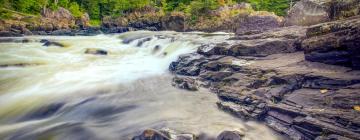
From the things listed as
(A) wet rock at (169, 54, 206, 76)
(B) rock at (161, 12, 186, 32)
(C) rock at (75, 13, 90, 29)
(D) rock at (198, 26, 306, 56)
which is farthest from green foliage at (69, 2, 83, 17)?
(D) rock at (198, 26, 306, 56)

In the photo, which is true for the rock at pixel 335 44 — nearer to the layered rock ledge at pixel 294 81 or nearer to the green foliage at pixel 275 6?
the layered rock ledge at pixel 294 81

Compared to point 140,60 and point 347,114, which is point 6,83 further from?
point 347,114

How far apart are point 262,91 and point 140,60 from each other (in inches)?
431

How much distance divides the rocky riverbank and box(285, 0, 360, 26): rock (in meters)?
1.41

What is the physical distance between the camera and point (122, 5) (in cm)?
5269

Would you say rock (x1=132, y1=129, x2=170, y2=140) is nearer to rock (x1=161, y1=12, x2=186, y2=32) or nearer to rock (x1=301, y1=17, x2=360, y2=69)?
rock (x1=301, y1=17, x2=360, y2=69)

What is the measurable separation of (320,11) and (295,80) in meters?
9.18

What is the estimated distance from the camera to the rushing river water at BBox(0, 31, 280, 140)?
8.66m

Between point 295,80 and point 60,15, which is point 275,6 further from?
point 295,80

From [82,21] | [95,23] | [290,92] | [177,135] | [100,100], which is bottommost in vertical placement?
[100,100]

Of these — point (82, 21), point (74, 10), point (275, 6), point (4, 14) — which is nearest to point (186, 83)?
point (275, 6)

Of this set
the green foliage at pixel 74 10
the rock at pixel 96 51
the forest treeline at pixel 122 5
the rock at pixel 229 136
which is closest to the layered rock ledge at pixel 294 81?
the rock at pixel 229 136

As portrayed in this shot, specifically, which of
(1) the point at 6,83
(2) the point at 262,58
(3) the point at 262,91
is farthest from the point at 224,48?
(1) the point at 6,83

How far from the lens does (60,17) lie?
49312 millimetres
